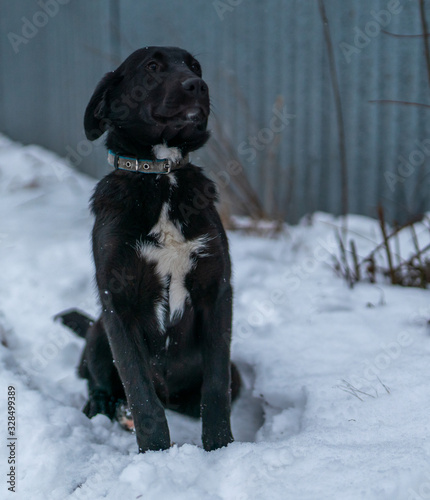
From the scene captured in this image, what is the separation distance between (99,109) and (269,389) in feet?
4.44

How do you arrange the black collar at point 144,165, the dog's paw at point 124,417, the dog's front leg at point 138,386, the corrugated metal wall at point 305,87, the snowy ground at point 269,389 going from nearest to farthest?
the snowy ground at point 269,389, the dog's front leg at point 138,386, the black collar at point 144,165, the dog's paw at point 124,417, the corrugated metal wall at point 305,87

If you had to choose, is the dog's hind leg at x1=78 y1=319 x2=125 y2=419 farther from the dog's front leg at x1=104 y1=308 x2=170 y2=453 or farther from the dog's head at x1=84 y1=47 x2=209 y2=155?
the dog's head at x1=84 y1=47 x2=209 y2=155

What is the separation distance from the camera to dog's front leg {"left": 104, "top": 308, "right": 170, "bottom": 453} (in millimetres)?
1837

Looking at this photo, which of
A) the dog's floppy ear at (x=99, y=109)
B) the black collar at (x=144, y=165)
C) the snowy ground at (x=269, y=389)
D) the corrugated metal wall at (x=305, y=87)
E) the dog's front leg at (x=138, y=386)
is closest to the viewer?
the snowy ground at (x=269, y=389)

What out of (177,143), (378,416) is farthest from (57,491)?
(177,143)

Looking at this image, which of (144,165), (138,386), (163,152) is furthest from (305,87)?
(138,386)

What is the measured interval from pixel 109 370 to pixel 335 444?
40.5 inches

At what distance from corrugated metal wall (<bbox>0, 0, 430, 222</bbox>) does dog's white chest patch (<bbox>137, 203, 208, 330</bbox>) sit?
83.1 inches

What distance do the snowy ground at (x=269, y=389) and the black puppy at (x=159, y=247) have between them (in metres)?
0.26

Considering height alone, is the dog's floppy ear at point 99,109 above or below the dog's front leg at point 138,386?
above

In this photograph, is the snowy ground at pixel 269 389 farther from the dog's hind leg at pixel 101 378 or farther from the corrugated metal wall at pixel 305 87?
the corrugated metal wall at pixel 305 87

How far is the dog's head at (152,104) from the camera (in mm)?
1928

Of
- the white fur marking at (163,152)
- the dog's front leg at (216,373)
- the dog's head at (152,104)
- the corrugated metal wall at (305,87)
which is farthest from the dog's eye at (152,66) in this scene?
the corrugated metal wall at (305,87)

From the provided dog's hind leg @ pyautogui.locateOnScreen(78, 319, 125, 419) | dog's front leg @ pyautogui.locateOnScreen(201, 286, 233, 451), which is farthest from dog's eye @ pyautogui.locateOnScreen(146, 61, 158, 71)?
dog's hind leg @ pyautogui.locateOnScreen(78, 319, 125, 419)
